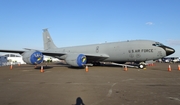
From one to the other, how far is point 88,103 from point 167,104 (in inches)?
102

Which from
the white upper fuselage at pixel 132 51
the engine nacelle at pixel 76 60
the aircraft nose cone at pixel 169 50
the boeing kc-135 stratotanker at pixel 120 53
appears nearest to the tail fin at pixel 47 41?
the boeing kc-135 stratotanker at pixel 120 53

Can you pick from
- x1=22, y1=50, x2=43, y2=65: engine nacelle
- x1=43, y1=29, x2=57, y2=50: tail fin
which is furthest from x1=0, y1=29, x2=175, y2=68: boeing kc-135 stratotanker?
x1=43, y1=29, x2=57, y2=50: tail fin

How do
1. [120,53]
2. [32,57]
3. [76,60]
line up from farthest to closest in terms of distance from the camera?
[120,53] < [76,60] < [32,57]

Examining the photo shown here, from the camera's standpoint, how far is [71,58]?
860 inches

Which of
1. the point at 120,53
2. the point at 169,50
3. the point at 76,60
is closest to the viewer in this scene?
the point at 169,50

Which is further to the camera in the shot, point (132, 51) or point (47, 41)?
point (47, 41)

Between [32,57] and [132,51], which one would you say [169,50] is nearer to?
[132,51]

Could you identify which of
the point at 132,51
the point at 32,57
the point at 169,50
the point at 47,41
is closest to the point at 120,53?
the point at 132,51

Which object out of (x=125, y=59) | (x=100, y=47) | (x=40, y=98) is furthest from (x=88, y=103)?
(x=100, y=47)

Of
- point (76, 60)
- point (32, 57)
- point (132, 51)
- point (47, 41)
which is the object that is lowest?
point (76, 60)

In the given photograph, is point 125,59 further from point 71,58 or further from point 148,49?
point 71,58

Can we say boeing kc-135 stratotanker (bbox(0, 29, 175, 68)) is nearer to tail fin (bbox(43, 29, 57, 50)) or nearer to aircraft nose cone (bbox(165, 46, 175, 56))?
aircraft nose cone (bbox(165, 46, 175, 56))

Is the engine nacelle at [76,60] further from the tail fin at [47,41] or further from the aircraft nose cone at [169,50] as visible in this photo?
the tail fin at [47,41]

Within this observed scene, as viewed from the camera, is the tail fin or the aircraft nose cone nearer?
the aircraft nose cone
